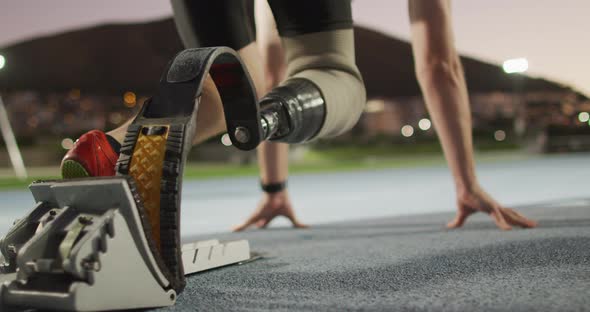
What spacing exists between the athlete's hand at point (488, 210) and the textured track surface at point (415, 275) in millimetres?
93

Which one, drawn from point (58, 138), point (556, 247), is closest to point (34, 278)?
point (556, 247)

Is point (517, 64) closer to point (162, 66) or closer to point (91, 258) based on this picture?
point (91, 258)

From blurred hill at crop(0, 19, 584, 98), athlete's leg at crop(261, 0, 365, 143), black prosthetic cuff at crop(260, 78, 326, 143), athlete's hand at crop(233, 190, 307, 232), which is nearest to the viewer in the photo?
black prosthetic cuff at crop(260, 78, 326, 143)

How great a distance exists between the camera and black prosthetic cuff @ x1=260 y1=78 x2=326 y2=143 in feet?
3.57

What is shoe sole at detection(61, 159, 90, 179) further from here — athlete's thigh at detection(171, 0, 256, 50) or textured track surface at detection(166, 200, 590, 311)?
athlete's thigh at detection(171, 0, 256, 50)

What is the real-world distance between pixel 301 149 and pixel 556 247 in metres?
18.4

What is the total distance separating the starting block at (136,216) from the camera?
0.88 meters

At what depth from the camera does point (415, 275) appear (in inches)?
49.6

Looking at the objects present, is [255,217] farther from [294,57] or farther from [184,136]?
[184,136]

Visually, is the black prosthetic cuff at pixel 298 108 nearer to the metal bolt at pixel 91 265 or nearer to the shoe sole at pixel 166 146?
the shoe sole at pixel 166 146

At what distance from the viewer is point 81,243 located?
849 millimetres

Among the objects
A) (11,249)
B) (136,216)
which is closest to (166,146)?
(136,216)

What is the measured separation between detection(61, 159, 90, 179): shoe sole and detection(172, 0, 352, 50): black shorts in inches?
23.2

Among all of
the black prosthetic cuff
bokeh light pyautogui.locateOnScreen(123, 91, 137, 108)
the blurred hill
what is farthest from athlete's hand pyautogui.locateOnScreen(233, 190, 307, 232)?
bokeh light pyautogui.locateOnScreen(123, 91, 137, 108)
